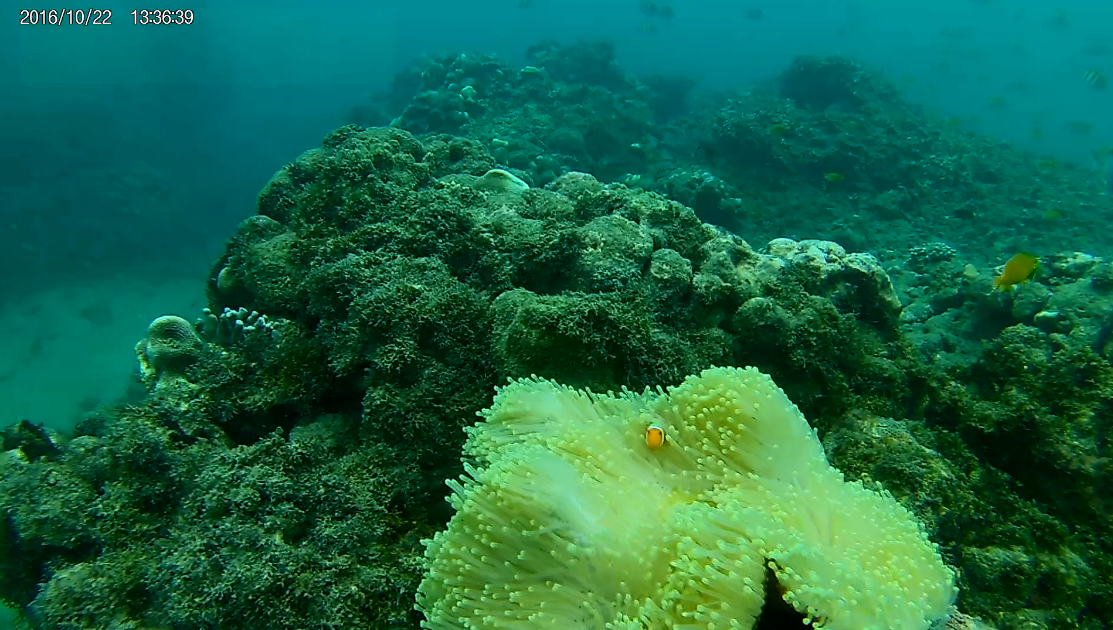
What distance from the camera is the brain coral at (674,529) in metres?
1.70

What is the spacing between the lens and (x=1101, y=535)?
294cm

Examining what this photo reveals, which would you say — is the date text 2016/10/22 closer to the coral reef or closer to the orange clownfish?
the coral reef

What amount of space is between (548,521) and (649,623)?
41 cm

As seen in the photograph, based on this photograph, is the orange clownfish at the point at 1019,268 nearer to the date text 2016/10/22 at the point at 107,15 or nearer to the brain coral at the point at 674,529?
the brain coral at the point at 674,529

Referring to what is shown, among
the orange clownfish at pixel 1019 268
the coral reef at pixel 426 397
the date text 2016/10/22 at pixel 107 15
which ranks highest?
the date text 2016/10/22 at pixel 107 15

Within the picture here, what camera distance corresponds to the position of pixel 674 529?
1873 mm

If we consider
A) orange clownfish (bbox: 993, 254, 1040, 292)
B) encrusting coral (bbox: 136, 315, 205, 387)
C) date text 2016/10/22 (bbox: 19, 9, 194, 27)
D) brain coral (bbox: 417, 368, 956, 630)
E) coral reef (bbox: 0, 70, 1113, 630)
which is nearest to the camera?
brain coral (bbox: 417, 368, 956, 630)

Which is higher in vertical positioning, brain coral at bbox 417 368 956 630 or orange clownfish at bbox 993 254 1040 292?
orange clownfish at bbox 993 254 1040 292

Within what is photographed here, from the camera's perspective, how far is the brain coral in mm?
1701

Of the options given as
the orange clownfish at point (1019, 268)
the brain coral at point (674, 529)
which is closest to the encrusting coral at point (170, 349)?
the brain coral at point (674, 529)

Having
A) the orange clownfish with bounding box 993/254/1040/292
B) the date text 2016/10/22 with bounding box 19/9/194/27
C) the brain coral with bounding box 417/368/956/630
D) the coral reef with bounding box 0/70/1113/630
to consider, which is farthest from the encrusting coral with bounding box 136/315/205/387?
the date text 2016/10/22 with bounding box 19/9/194/27

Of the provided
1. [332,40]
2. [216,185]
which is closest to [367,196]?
[216,185]

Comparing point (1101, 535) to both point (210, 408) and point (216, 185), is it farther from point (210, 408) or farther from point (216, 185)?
point (216, 185)

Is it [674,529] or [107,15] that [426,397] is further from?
[107,15]
